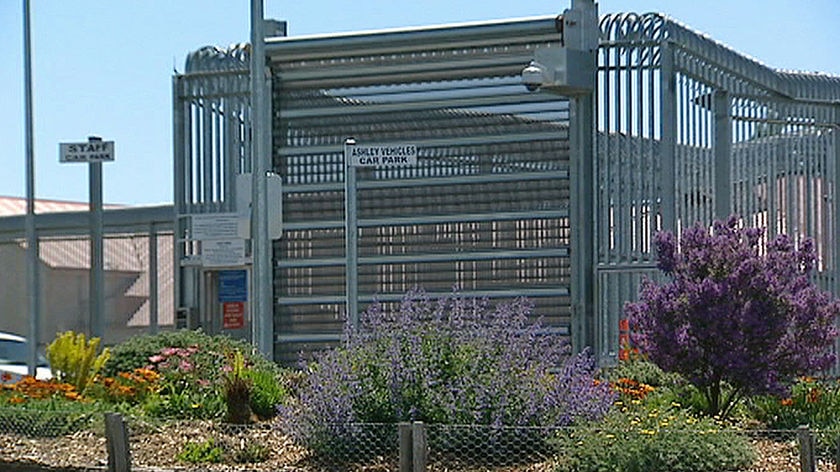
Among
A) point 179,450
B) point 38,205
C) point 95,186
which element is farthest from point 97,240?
point 38,205

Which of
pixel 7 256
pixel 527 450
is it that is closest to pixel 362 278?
pixel 527 450

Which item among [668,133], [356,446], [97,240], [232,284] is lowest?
[356,446]

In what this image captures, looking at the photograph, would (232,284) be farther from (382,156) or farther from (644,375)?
(644,375)

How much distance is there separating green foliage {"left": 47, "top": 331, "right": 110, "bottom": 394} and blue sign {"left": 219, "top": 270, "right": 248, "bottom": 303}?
5912 mm

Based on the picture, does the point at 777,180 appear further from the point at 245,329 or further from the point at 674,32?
the point at 245,329

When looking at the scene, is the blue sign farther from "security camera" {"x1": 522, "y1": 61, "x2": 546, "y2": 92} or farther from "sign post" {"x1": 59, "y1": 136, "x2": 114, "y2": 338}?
"security camera" {"x1": 522, "y1": 61, "x2": 546, "y2": 92}

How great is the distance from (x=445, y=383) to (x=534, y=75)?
24.9 ft

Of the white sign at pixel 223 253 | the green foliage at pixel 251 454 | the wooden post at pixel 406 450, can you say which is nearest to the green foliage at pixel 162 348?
the white sign at pixel 223 253

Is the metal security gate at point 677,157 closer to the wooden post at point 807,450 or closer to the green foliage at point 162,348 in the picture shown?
the green foliage at point 162,348

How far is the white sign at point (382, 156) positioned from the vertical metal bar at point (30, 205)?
6892mm

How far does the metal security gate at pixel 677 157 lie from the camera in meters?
22.5

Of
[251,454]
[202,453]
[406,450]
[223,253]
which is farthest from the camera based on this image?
[223,253]

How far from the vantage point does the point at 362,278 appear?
81.6 ft

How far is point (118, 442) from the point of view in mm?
15023
